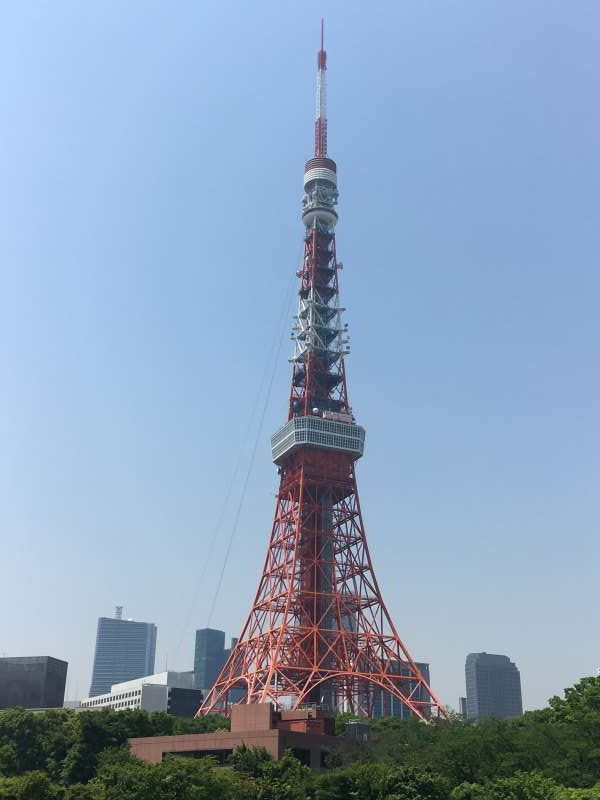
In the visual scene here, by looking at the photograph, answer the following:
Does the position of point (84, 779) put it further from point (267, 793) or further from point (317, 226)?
point (317, 226)

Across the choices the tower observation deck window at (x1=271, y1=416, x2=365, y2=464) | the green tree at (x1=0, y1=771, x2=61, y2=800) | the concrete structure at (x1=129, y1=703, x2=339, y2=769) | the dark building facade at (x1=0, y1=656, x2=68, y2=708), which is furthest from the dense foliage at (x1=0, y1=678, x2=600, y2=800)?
the dark building facade at (x1=0, y1=656, x2=68, y2=708)

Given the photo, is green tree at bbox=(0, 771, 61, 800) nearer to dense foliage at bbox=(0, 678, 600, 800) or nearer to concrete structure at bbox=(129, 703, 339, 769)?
dense foliage at bbox=(0, 678, 600, 800)

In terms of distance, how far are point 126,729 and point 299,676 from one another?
2251 cm

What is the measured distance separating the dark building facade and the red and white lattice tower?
2605 cm

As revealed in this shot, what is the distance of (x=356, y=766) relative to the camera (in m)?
51.2

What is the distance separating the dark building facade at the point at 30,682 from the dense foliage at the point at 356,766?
134 ft

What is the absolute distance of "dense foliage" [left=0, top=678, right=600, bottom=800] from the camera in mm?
45062

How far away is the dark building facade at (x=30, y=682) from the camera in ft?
353

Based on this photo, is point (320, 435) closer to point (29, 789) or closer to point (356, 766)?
point (356, 766)

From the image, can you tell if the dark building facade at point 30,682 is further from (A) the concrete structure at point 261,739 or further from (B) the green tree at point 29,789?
(B) the green tree at point 29,789

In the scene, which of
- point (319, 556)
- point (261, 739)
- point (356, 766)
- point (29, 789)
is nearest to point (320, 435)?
point (319, 556)

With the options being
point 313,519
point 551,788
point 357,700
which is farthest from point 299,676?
point 551,788

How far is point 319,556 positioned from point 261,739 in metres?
38.5

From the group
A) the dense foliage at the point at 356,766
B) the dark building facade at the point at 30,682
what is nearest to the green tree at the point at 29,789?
the dense foliage at the point at 356,766
